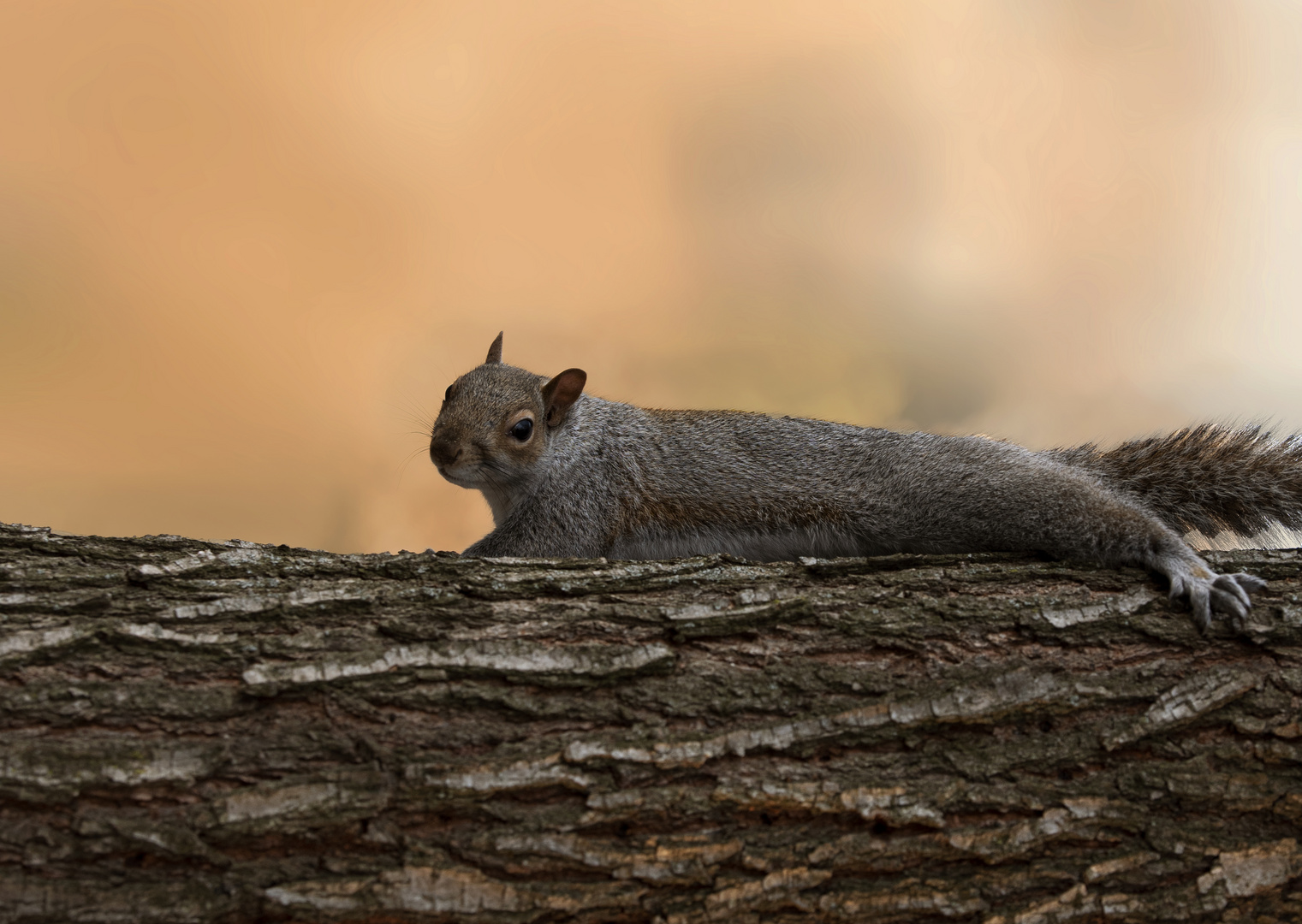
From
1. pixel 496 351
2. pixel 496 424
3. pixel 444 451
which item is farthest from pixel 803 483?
pixel 496 351

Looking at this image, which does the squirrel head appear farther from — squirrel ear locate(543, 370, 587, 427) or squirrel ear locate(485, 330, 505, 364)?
squirrel ear locate(485, 330, 505, 364)

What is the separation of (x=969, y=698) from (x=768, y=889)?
889 mm

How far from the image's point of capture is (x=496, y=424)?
15.9 ft

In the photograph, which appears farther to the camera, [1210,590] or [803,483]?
[803,483]

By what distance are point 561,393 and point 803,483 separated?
1.50m

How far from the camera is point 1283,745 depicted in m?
2.81

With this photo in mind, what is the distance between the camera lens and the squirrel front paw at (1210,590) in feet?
10.1

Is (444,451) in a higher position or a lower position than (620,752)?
higher

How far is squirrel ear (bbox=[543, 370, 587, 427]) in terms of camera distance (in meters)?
4.98

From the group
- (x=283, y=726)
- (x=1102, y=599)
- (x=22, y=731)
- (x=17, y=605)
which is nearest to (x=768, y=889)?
(x=283, y=726)

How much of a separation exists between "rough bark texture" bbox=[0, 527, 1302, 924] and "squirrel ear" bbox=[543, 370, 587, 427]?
6.71 ft

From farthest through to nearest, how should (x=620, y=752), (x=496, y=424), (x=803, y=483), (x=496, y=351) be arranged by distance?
(x=496, y=351), (x=496, y=424), (x=803, y=483), (x=620, y=752)

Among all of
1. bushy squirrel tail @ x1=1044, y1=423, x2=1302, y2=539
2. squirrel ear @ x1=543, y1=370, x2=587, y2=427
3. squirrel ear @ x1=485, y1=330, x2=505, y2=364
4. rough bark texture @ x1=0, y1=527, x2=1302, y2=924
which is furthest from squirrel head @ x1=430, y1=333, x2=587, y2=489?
bushy squirrel tail @ x1=1044, y1=423, x2=1302, y2=539

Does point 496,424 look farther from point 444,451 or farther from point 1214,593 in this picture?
point 1214,593
